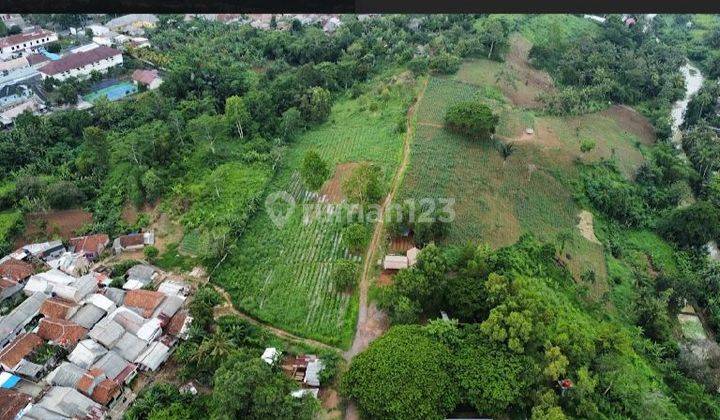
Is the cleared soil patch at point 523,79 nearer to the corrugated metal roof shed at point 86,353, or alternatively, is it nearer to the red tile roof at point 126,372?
the red tile roof at point 126,372

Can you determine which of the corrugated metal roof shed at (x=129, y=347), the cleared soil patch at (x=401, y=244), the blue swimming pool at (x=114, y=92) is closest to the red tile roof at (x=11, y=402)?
the corrugated metal roof shed at (x=129, y=347)

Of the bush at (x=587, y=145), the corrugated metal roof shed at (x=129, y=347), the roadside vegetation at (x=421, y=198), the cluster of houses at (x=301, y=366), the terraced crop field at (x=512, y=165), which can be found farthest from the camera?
the bush at (x=587, y=145)

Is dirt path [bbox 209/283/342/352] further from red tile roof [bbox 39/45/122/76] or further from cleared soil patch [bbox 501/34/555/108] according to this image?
red tile roof [bbox 39/45/122/76]

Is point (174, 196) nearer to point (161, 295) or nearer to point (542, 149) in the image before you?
point (161, 295)

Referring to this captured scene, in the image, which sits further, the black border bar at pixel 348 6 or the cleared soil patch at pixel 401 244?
the cleared soil patch at pixel 401 244

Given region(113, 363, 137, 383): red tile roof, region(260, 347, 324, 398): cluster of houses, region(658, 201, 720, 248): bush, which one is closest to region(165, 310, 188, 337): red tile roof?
region(113, 363, 137, 383): red tile roof

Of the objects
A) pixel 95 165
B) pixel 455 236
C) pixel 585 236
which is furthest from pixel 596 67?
pixel 95 165

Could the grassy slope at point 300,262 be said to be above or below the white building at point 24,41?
below
